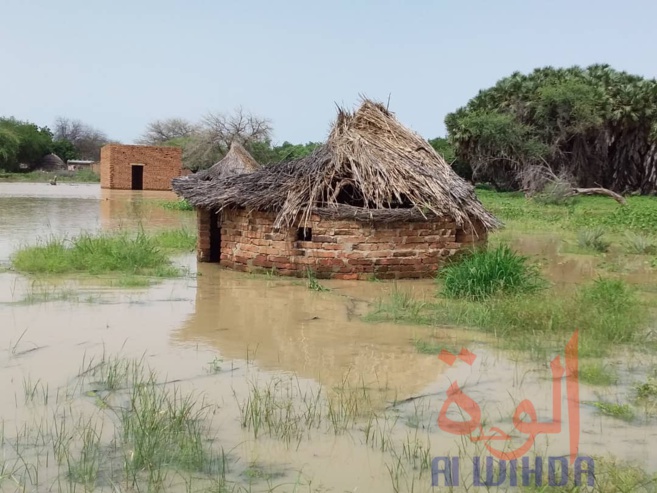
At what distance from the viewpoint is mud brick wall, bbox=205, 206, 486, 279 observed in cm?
992

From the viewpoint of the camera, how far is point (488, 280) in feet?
28.1

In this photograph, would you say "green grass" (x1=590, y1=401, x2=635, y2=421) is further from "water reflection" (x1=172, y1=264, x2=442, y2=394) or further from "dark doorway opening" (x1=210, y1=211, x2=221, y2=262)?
"dark doorway opening" (x1=210, y1=211, x2=221, y2=262)

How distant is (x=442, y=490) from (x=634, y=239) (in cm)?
1226

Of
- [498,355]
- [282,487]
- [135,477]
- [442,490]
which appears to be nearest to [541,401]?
[498,355]

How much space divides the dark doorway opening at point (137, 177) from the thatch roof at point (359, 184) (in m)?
30.1

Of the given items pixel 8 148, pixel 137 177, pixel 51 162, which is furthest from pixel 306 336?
pixel 51 162

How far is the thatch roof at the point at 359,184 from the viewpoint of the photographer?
391 inches

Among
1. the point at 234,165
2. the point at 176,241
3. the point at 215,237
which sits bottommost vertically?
the point at 176,241

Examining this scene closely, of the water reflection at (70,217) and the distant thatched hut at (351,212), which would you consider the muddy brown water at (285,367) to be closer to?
the distant thatched hut at (351,212)

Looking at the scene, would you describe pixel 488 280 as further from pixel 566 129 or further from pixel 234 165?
pixel 566 129

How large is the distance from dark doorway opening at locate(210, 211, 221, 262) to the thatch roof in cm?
78

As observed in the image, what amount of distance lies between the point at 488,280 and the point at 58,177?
4987cm

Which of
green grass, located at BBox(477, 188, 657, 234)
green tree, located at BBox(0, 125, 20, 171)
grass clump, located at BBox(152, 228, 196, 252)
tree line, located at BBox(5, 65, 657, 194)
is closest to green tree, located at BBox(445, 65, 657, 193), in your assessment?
tree line, located at BBox(5, 65, 657, 194)

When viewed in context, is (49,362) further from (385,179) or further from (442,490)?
(385,179)
